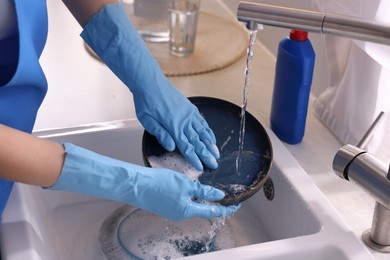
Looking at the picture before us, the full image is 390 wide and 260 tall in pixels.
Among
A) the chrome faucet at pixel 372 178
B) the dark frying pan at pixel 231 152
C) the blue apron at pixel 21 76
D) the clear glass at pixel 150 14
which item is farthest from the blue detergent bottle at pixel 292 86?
the clear glass at pixel 150 14

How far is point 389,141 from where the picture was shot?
3.54ft

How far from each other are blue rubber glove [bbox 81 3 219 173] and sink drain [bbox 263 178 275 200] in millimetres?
153

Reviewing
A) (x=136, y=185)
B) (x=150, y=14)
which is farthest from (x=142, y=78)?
(x=150, y=14)

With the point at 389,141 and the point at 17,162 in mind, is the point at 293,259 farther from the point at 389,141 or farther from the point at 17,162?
the point at 17,162

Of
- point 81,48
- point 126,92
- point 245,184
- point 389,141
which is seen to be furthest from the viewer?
point 81,48

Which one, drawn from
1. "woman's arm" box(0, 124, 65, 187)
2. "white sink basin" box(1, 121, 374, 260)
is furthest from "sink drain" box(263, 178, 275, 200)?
"woman's arm" box(0, 124, 65, 187)

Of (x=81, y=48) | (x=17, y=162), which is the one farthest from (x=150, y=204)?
(x=81, y=48)

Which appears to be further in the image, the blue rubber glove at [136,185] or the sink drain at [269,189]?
the sink drain at [269,189]

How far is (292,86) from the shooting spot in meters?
1.16

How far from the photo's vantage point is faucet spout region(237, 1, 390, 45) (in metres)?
0.75

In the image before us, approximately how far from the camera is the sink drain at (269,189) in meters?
1.13

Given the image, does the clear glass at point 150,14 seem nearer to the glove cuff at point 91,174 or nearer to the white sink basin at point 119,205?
the white sink basin at point 119,205

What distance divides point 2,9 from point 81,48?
2.02 ft

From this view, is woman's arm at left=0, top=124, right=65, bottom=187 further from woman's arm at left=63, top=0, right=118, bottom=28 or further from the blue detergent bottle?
the blue detergent bottle
